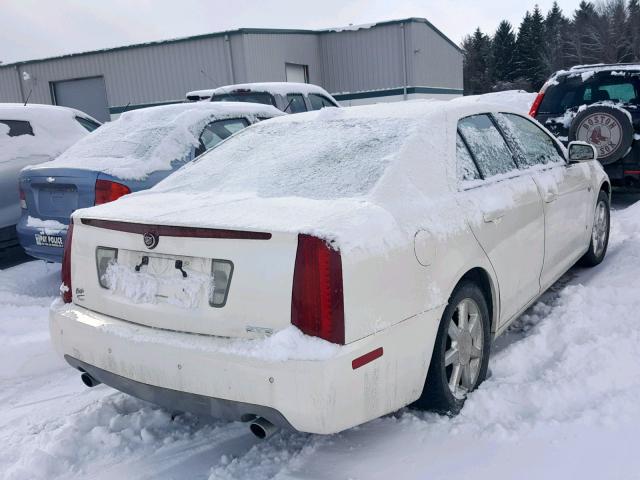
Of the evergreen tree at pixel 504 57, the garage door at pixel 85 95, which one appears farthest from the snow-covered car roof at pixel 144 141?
the evergreen tree at pixel 504 57

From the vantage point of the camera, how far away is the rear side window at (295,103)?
10664mm

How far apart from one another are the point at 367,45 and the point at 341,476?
25009 mm

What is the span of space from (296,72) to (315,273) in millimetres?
24360

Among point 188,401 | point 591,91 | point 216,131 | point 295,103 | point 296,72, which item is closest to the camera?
point 188,401

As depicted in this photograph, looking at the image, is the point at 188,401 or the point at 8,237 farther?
the point at 8,237

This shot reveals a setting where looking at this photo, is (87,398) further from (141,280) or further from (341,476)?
(341,476)

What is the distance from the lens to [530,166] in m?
3.93

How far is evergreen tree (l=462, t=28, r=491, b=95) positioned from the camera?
2660 inches

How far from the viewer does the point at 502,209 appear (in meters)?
3.30

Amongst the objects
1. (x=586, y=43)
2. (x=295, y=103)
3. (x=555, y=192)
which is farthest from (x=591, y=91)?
(x=586, y=43)

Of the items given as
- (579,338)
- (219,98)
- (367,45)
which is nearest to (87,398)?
(579,338)

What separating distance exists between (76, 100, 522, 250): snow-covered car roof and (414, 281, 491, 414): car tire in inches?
15.7

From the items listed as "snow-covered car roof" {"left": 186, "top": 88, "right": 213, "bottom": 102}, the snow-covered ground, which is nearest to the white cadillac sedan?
the snow-covered ground

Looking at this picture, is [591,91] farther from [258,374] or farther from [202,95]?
[202,95]
